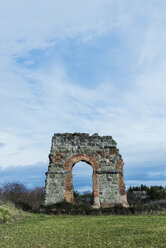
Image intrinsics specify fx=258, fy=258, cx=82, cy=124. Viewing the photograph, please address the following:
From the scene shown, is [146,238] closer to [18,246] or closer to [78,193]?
[18,246]

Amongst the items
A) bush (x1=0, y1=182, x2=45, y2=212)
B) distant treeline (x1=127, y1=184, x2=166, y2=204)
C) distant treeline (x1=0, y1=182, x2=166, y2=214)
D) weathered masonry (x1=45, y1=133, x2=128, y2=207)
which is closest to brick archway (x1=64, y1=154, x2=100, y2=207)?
weathered masonry (x1=45, y1=133, x2=128, y2=207)

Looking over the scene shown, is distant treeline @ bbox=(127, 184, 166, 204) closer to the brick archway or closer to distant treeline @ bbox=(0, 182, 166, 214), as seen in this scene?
distant treeline @ bbox=(0, 182, 166, 214)

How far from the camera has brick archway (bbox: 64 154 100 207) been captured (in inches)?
589

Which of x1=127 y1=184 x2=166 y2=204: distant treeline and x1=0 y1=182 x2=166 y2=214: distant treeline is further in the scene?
x1=127 y1=184 x2=166 y2=204: distant treeline

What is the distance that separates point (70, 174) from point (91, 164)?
1417mm

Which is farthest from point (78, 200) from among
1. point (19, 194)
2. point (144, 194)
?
point (144, 194)

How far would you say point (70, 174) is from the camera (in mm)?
15305

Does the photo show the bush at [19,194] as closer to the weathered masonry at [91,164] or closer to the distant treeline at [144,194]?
the weathered masonry at [91,164]

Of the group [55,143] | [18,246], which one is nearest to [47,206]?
[55,143]

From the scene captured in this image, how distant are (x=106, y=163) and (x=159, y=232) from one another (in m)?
8.58

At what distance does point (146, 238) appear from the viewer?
6387mm

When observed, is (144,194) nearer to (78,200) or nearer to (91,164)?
(78,200)

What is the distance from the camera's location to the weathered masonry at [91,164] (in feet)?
49.3

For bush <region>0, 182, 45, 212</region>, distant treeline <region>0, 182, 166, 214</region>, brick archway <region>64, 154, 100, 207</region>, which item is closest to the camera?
Answer: distant treeline <region>0, 182, 166, 214</region>
